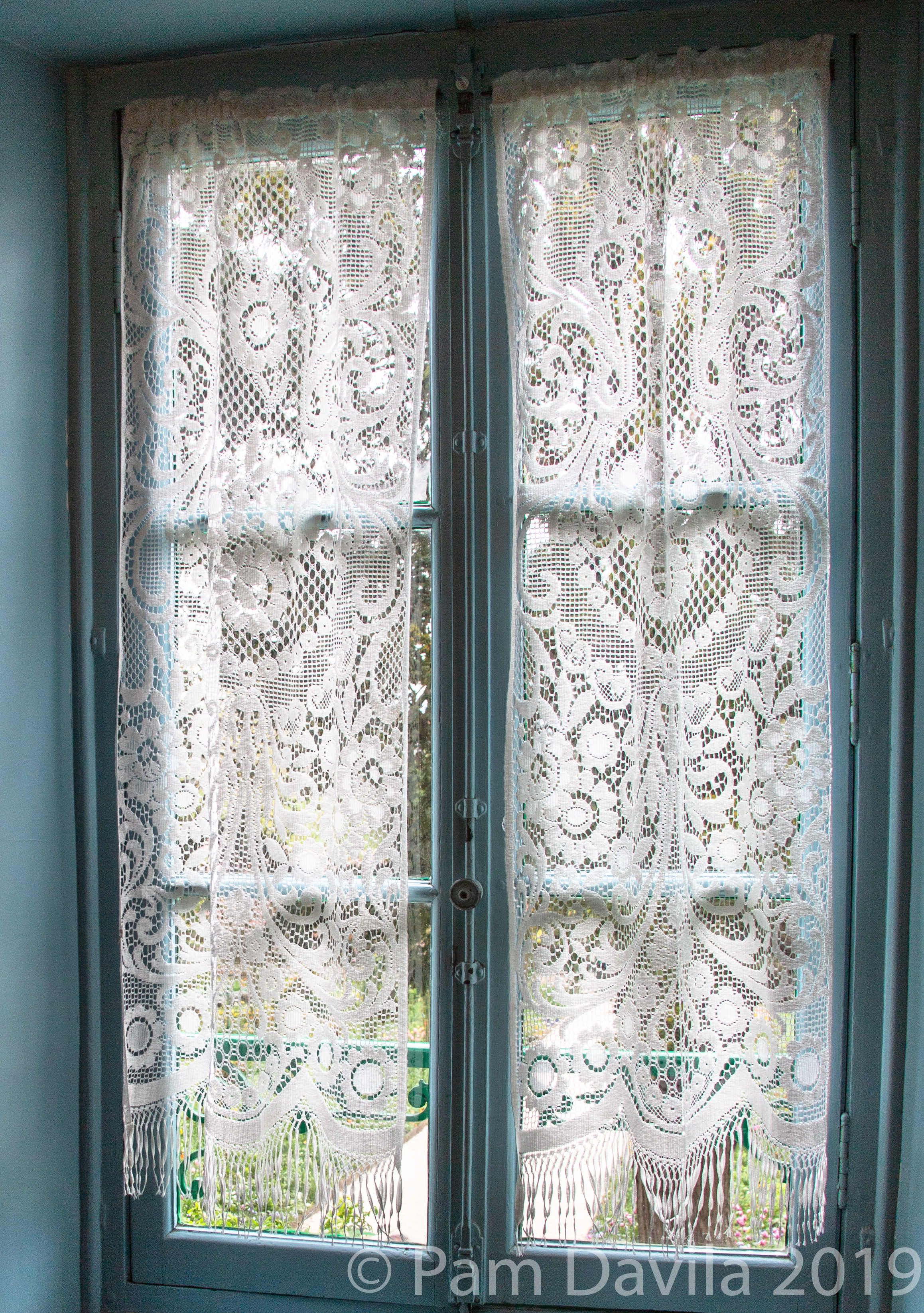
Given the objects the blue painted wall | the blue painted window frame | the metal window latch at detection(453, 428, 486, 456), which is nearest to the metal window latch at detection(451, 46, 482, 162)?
the blue painted window frame

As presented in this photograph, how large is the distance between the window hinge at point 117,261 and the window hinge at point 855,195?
3.64 ft

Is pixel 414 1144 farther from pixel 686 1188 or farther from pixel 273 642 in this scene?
pixel 273 642

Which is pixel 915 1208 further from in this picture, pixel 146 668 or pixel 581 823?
pixel 146 668

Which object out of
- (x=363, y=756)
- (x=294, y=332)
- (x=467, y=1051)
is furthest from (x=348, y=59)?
(x=467, y=1051)

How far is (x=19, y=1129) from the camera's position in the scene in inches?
47.2

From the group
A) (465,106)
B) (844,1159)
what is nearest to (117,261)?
(465,106)

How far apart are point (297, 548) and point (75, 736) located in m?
0.50

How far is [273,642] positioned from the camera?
1.21m

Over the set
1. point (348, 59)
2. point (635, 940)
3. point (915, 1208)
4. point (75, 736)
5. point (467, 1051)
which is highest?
point (348, 59)

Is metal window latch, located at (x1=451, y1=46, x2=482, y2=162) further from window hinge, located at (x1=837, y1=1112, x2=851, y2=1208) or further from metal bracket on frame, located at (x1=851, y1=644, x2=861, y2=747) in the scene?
window hinge, located at (x1=837, y1=1112, x2=851, y2=1208)

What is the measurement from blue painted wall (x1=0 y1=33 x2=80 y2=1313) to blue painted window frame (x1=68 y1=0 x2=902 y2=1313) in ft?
0.10

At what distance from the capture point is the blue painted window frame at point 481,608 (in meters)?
1.16

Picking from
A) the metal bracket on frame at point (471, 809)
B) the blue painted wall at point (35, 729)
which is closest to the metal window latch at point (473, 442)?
the metal bracket on frame at point (471, 809)

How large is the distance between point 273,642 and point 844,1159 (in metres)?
1.12
